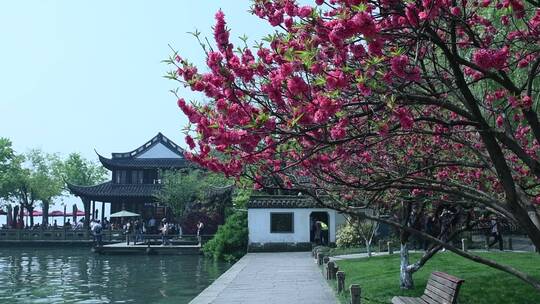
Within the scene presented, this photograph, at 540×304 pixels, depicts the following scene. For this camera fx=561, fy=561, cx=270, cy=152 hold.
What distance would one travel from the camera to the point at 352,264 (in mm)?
19391

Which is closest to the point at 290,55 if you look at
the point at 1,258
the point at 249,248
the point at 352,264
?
the point at 352,264

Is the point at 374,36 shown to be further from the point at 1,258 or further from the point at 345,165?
the point at 1,258

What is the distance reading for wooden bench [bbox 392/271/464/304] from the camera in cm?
711

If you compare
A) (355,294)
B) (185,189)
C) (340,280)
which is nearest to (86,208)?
(185,189)

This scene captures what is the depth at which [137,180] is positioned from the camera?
170 ft

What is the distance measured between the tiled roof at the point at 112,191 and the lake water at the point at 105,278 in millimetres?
14772

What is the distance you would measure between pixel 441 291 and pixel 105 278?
57.1 ft

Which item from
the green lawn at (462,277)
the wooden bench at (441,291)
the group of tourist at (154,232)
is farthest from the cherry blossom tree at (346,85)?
the group of tourist at (154,232)

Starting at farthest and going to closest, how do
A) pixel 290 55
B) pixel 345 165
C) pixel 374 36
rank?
pixel 345 165 < pixel 290 55 < pixel 374 36

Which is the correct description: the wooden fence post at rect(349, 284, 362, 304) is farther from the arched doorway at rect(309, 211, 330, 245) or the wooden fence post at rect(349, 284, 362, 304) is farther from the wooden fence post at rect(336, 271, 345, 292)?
the arched doorway at rect(309, 211, 330, 245)

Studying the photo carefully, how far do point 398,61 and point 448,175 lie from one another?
696 cm

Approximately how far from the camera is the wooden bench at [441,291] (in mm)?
7113

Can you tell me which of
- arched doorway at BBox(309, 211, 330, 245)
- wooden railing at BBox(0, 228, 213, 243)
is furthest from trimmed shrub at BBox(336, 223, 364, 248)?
wooden railing at BBox(0, 228, 213, 243)

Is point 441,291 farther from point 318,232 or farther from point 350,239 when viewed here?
point 318,232
